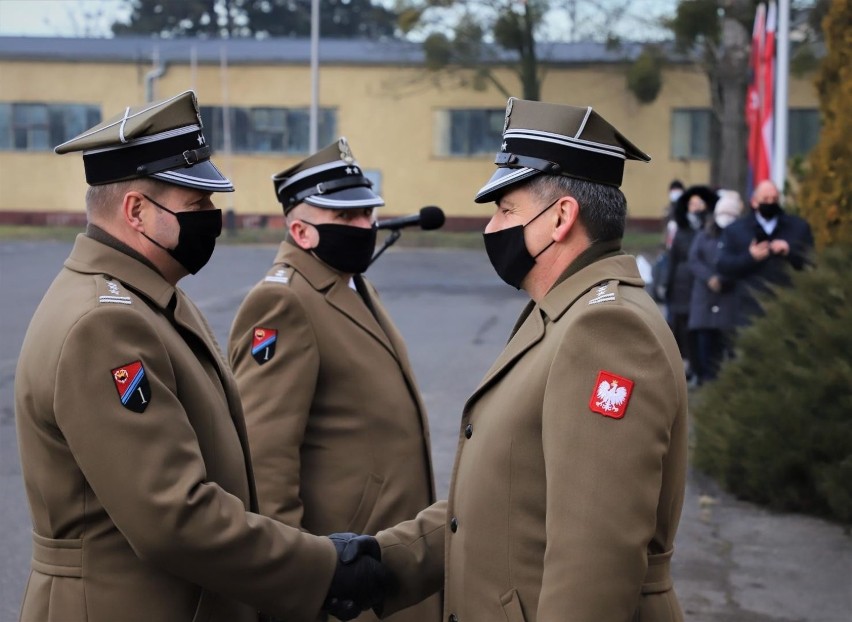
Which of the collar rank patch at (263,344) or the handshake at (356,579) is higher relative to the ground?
the collar rank patch at (263,344)

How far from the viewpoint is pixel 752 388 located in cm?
761

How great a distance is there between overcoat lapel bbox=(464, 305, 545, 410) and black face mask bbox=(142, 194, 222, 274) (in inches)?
31.0

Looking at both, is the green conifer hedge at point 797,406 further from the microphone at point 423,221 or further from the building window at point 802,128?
the building window at point 802,128

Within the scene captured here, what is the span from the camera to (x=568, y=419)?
8.22 feet

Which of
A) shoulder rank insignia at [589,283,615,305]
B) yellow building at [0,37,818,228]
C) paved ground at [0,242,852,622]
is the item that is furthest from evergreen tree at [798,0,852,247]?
yellow building at [0,37,818,228]

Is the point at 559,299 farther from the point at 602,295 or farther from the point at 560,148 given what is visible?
the point at 560,148

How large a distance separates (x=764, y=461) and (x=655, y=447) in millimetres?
5168

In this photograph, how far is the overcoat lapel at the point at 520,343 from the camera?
2.78 meters

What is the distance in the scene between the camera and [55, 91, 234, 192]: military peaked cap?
9.71 feet

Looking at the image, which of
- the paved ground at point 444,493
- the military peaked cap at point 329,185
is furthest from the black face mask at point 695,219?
the military peaked cap at point 329,185

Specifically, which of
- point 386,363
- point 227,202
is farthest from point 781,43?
point 227,202

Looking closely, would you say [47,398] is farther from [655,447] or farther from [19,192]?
[19,192]

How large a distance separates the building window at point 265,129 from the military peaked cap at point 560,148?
36.6 meters

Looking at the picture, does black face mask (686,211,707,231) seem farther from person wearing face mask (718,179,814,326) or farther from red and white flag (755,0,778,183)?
person wearing face mask (718,179,814,326)
